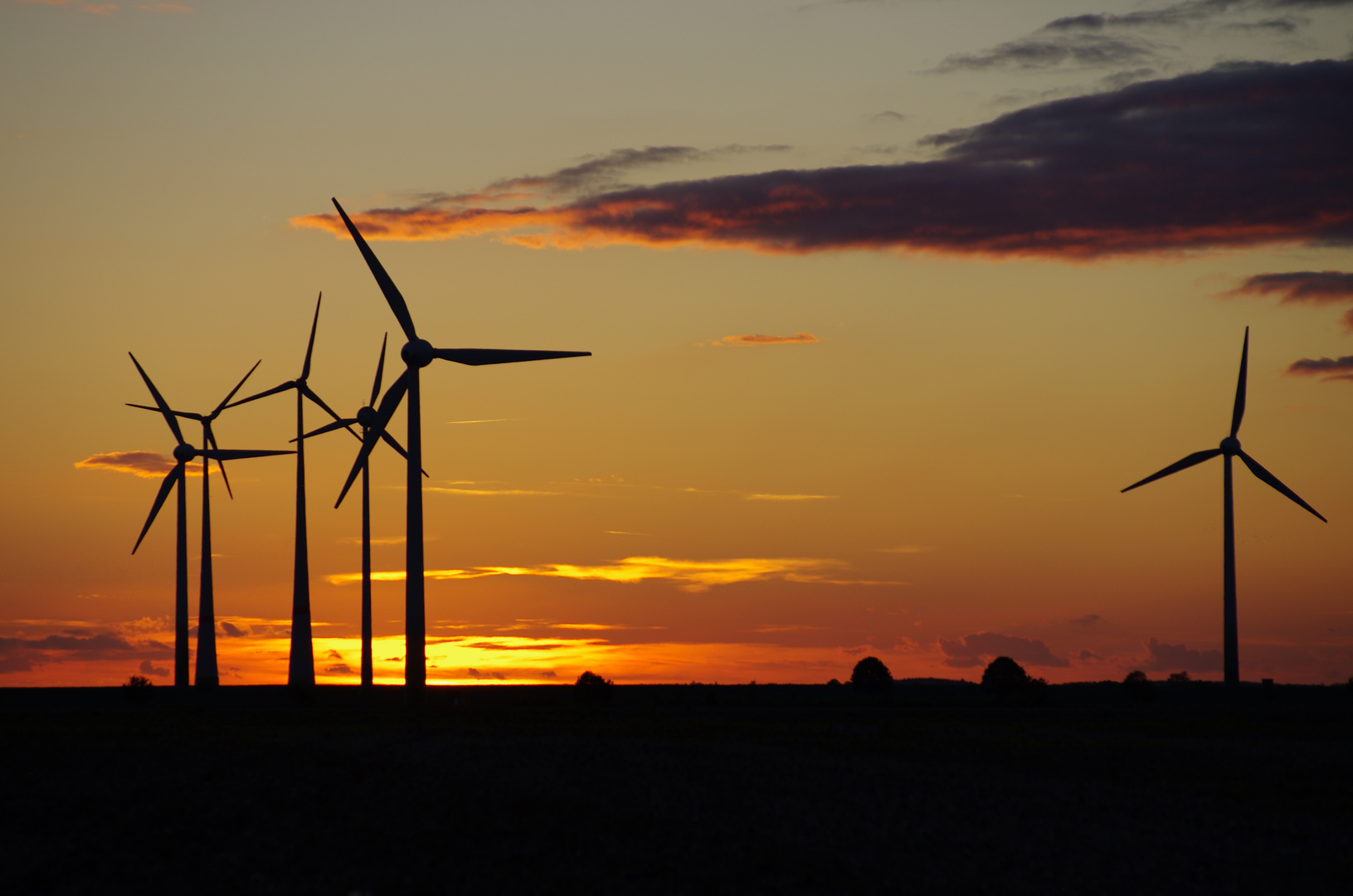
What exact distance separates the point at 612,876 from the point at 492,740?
98.5 feet

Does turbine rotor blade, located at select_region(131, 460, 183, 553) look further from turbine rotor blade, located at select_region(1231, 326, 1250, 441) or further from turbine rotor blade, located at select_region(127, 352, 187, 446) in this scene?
turbine rotor blade, located at select_region(1231, 326, 1250, 441)

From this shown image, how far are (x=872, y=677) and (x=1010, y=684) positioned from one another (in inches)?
738

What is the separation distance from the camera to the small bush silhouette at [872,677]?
545ft

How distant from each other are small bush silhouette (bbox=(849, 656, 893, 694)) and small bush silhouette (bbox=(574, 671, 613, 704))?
43.5m

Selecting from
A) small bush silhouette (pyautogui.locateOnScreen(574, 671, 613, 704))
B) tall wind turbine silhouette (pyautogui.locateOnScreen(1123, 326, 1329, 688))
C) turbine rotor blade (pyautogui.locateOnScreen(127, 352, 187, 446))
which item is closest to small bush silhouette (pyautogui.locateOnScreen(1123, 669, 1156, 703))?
tall wind turbine silhouette (pyautogui.locateOnScreen(1123, 326, 1329, 688))

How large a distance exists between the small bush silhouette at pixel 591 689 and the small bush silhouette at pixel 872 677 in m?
43.5

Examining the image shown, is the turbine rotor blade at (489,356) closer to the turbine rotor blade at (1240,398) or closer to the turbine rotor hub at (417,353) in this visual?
the turbine rotor hub at (417,353)

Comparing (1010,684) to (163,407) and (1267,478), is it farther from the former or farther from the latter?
(163,407)

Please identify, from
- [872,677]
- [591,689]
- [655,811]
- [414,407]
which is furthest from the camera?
[872,677]

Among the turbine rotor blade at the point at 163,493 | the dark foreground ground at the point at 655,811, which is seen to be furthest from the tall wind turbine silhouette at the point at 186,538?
the dark foreground ground at the point at 655,811

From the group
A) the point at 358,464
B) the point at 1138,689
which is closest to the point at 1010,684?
the point at 1138,689

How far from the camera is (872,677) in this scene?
167 m

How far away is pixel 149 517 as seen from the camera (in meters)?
139

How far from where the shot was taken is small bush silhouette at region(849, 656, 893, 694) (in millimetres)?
166000
